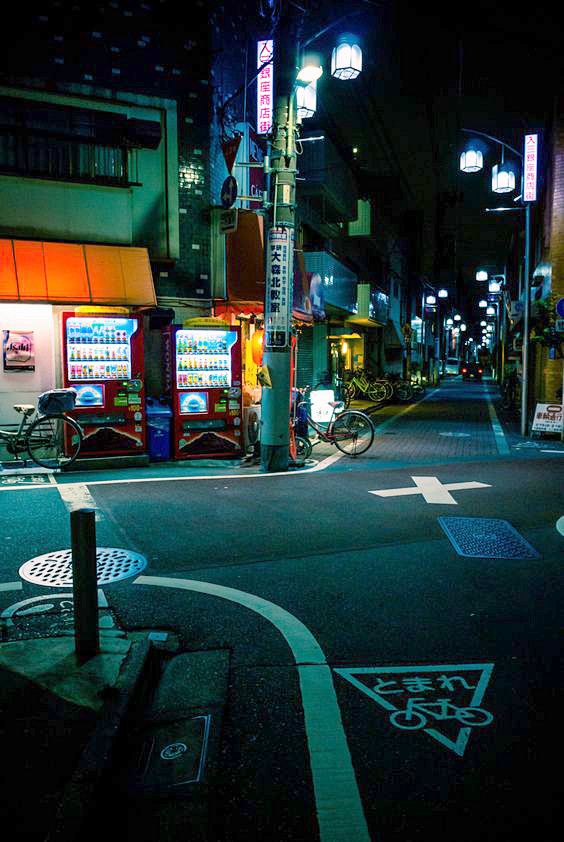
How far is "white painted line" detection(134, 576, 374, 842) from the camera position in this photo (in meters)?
2.67

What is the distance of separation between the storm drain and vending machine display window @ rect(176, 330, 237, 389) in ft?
19.5

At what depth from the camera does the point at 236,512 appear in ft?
26.9

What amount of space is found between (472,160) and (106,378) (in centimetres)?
1303

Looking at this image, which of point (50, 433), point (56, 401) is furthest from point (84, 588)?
point (50, 433)

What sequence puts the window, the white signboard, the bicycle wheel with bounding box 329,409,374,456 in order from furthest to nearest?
the white signboard
the bicycle wheel with bounding box 329,409,374,456
the window

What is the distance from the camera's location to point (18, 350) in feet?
39.1

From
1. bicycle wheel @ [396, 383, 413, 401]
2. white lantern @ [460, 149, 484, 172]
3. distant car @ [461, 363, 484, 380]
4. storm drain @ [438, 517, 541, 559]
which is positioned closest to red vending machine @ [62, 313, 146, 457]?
storm drain @ [438, 517, 541, 559]

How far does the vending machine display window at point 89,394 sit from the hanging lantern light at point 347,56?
7547mm

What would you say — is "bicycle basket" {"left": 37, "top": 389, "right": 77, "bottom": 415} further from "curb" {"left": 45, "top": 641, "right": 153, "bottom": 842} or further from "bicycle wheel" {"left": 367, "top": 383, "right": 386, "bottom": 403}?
"bicycle wheel" {"left": 367, "top": 383, "right": 386, "bottom": 403}

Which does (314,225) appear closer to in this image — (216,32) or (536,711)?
(216,32)

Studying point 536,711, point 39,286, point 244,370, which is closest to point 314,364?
point 244,370

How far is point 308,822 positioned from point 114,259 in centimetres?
1176

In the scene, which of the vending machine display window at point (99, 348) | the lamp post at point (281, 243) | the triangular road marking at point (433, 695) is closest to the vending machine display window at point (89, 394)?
the vending machine display window at point (99, 348)

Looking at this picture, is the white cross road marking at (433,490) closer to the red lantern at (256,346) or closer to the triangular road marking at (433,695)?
the triangular road marking at (433,695)
